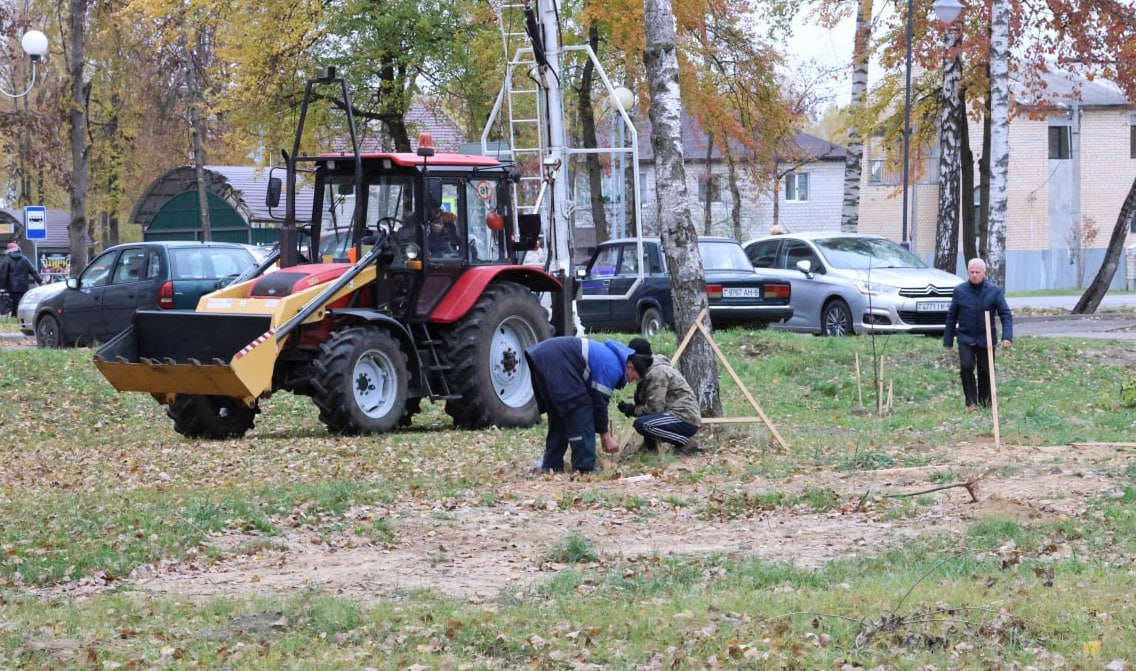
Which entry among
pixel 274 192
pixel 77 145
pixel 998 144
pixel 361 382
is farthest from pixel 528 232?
pixel 77 145

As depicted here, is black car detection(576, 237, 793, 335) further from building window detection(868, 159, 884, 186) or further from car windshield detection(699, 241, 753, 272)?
building window detection(868, 159, 884, 186)

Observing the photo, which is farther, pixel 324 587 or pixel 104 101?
pixel 104 101

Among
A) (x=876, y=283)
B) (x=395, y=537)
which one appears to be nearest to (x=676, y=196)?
(x=395, y=537)

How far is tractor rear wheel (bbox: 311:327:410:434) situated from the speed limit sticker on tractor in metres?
1.83

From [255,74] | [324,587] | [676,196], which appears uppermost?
[255,74]

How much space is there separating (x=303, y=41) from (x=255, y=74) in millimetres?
1090

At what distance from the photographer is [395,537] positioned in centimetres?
979

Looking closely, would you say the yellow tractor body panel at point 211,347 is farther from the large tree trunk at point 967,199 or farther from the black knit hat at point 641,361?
the large tree trunk at point 967,199

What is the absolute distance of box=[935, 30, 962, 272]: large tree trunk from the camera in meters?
28.8

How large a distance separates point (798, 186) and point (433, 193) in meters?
52.0

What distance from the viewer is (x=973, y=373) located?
55.3ft

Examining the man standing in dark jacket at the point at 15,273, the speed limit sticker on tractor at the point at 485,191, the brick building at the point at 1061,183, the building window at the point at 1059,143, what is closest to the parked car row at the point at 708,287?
the speed limit sticker on tractor at the point at 485,191

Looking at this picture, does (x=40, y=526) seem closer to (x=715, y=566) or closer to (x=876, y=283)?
(x=715, y=566)

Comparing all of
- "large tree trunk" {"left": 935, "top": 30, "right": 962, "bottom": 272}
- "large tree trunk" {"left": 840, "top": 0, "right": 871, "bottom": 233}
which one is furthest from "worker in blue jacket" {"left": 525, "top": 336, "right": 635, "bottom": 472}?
"large tree trunk" {"left": 840, "top": 0, "right": 871, "bottom": 233}
